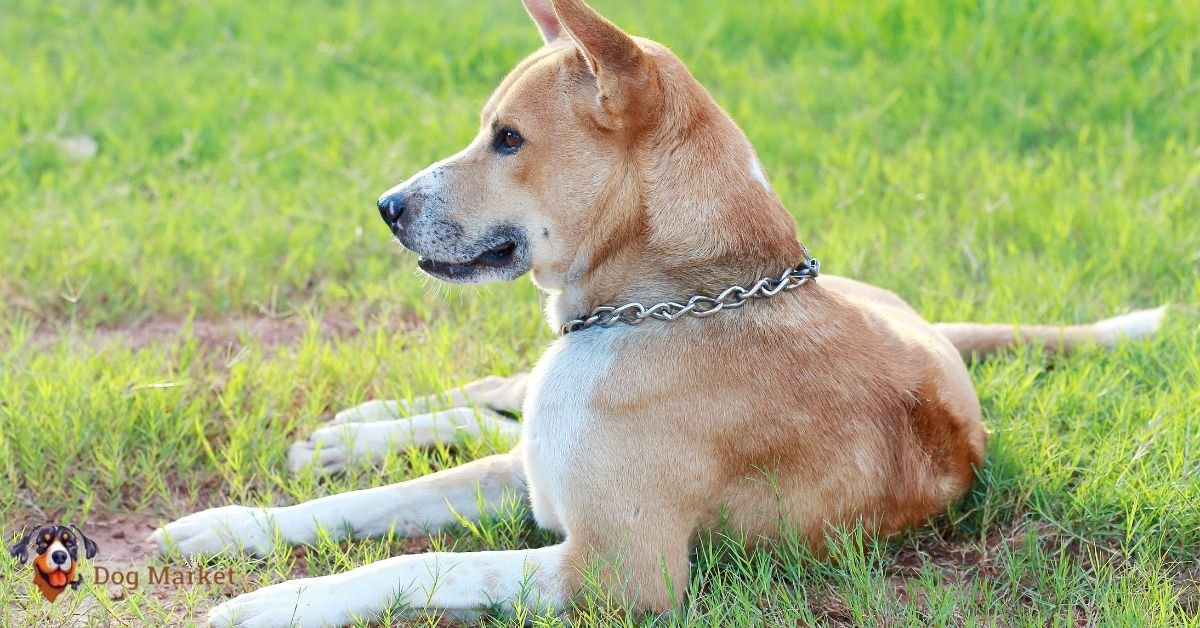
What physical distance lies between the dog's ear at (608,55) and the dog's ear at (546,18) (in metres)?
0.64

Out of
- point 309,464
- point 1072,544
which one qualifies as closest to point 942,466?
point 1072,544

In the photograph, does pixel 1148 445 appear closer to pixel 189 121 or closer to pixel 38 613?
pixel 38 613

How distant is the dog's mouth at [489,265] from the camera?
3584mm

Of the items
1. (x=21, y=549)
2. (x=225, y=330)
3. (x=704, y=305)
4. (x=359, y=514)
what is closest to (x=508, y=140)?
(x=704, y=305)

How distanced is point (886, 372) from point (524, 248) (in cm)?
110

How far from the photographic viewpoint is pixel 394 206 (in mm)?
3607

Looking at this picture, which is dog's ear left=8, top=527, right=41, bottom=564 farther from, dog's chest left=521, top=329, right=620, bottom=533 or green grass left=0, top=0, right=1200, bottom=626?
dog's chest left=521, top=329, right=620, bottom=533

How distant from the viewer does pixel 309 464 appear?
405 cm

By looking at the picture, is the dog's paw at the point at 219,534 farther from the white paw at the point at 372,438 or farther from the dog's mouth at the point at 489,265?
the dog's mouth at the point at 489,265

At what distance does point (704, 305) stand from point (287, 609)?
54.7 inches

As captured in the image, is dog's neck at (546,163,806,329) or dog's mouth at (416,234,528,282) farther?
dog's mouth at (416,234,528,282)

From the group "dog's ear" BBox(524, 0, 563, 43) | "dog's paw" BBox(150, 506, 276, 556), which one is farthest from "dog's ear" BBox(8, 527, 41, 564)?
"dog's ear" BBox(524, 0, 563, 43)

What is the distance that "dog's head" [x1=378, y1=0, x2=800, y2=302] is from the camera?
11.3 feet

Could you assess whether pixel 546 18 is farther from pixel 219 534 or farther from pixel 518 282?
pixel 219 534
